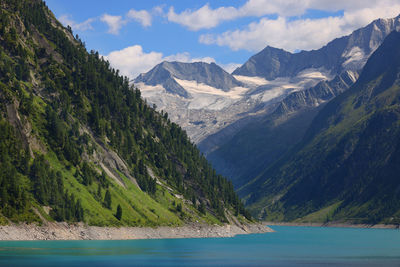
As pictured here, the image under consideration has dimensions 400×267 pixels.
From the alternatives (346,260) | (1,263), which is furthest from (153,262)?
(346,260)

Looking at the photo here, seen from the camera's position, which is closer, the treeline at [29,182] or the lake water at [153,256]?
the lake water at [153,256]

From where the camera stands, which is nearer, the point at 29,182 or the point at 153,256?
the point at 153,256

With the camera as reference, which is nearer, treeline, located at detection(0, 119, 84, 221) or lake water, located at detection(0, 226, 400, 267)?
lake water, located at detection(0, 226, 400, 267)

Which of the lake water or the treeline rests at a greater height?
the treeline

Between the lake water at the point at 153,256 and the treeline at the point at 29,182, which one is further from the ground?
the treeline at the point at 29,182

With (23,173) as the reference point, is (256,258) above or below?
below

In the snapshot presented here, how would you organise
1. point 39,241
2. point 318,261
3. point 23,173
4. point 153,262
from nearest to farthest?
point 153,262 < point 318,261 < point 39,241 < point 23,173

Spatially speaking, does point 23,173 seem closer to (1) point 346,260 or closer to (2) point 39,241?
(2) point 39,241

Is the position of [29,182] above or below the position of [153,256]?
above

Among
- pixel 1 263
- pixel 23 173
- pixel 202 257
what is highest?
pixel 23 173

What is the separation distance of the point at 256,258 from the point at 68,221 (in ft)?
206

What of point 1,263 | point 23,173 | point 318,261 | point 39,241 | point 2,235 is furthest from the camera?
point 23,173

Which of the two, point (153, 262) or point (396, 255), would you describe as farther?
point (396, 255)

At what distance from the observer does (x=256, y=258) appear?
157 meters
